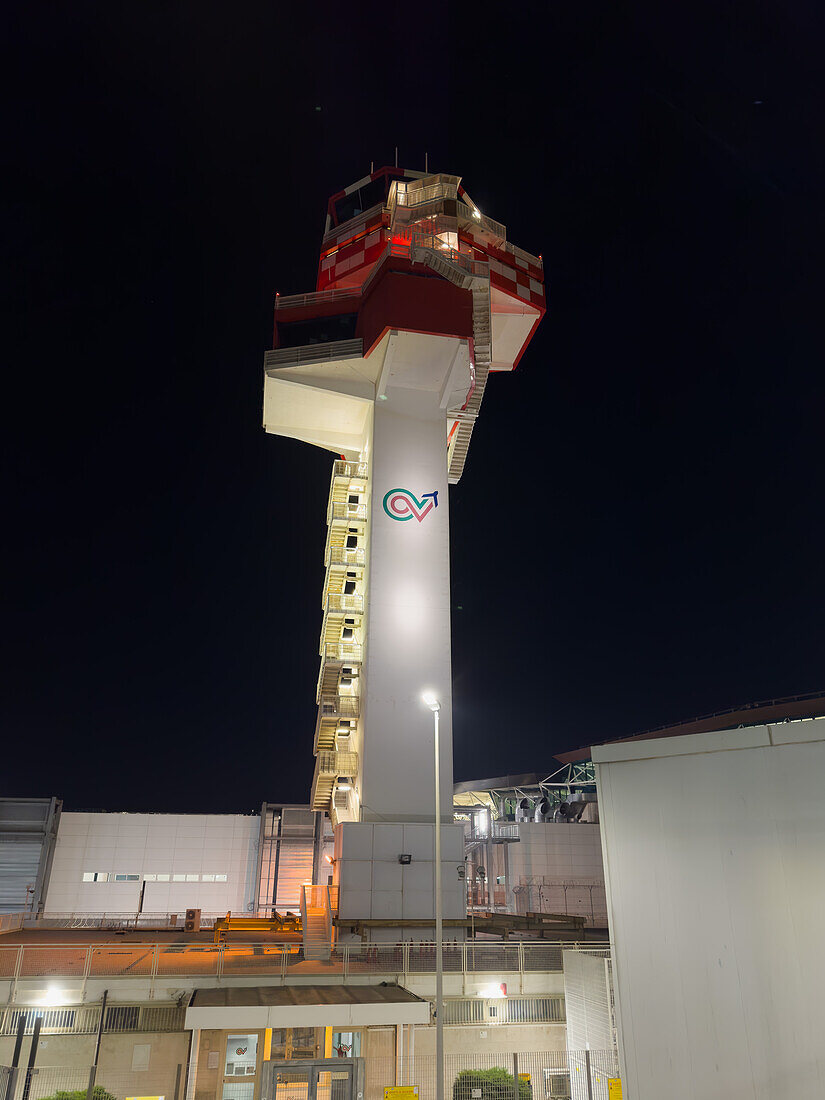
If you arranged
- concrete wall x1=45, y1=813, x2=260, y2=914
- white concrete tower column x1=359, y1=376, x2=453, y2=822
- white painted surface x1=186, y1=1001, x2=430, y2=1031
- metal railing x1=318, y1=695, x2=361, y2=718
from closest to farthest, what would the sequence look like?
1. white painted surface x1=186, y1=1001, x2=430, y2=1031
2. white concrete tower column x1=359, y1=376, x2=453, y2=822
3. metal railing x1=318, y1=695, x2=361, y2=718
4. concrete wall x1=45, y1=813, x2=260, y2=914

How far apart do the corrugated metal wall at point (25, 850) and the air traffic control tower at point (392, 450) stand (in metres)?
24.1

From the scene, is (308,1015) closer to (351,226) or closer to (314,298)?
(314,298)

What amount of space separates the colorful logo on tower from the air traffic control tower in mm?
75

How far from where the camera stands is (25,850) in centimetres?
5069

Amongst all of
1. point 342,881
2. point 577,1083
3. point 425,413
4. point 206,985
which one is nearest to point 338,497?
point 425,413

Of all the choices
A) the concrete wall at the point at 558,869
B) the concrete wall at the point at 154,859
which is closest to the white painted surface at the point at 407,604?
the concrete wall at the point at 558,869

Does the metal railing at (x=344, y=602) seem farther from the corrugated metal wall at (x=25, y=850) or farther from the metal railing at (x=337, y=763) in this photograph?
the corrugated metal wall at (x=25, y=850)

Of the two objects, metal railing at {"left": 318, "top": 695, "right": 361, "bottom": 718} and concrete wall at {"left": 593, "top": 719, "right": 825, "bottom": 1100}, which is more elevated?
metal railing at {"left": 318, "top": 695, "right": 361, "bottom": 718}

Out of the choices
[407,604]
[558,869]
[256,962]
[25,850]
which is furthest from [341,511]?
[25,850]

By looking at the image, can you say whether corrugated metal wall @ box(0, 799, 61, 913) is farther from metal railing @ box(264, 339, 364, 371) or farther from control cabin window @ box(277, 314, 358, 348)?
control cabin window @ box(277, 314, 358, 348)

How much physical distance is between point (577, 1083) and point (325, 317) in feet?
108

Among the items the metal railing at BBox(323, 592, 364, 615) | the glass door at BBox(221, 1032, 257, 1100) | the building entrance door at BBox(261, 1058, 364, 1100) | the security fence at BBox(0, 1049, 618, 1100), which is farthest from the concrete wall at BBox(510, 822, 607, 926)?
the building entrance door at BBox(261, 1058, 364, 1100)

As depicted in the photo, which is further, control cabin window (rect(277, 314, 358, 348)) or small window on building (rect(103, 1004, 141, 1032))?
control cabin window (rect(277, 314, 358, 348))

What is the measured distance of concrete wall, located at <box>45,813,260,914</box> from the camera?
51.5 m
